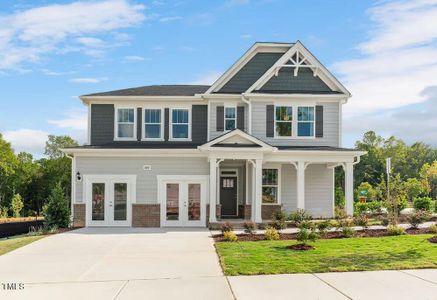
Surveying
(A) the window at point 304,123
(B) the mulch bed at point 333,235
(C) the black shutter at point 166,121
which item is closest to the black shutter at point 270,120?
(A) the window at point 304,123

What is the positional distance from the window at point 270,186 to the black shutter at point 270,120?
75.5 inches

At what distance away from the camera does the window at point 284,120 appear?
80.4 feet

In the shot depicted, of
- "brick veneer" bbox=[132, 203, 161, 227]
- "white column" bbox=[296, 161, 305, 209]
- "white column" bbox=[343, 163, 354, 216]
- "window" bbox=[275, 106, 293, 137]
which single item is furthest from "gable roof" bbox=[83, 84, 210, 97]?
"white column" bbox=[343, 163, 354, 216]

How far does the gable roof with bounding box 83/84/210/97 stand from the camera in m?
25.3

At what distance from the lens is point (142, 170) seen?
2288 centimetres

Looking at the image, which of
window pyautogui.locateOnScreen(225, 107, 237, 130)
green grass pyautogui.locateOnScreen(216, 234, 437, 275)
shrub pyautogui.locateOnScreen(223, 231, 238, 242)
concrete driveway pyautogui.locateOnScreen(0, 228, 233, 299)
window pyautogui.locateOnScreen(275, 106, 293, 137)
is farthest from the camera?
window pyautogui.locateOnScreen(225, 107, 237, 130)

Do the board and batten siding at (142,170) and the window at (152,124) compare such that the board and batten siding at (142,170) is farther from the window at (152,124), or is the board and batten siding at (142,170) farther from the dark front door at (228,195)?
the dark front door at (228,195)

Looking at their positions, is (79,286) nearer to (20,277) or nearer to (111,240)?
(20,277)

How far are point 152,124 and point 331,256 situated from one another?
576 inches

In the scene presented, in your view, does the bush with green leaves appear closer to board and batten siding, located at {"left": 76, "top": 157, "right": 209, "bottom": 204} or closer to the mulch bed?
board and batten siding, located at {"left": 76, "top": 157, "right": 209, "bottom": 204}

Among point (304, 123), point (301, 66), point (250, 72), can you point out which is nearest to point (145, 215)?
point (250, 72)

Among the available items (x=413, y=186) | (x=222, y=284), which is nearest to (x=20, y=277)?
(x=222, y=284)

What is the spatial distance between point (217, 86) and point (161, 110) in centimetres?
316

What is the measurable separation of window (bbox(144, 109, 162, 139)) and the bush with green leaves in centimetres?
541
